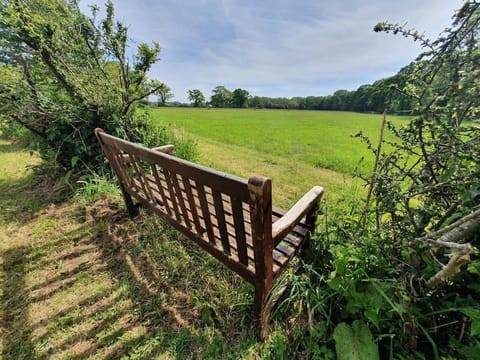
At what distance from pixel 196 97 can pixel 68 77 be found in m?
61.0

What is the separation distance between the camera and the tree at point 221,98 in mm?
64188

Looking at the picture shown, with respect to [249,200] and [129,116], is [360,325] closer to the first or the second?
[249,200]

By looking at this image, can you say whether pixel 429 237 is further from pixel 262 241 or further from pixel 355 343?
pixel 262 241

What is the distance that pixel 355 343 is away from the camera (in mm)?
1160

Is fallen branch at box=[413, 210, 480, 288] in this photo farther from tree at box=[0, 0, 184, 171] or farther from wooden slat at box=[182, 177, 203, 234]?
tree at box=[0, 0, 184, 171]

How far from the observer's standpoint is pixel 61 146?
11.1ft

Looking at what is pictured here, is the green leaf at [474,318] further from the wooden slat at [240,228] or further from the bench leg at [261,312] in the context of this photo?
the wooden slat at [240,228]

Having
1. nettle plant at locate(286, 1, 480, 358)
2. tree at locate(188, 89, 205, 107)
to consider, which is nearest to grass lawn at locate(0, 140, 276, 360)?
nettle plant at locate(286, 1, 480, 358)

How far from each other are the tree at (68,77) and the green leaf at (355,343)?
3.91m

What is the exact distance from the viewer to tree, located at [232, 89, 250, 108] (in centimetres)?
6325

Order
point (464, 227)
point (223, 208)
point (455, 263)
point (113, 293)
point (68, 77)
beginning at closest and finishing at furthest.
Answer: point (455, 263), point (464, 227), point (223, 208), point (113, 293), point (68, 77)

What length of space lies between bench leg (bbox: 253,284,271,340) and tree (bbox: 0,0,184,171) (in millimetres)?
3438

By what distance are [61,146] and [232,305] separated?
3787mm

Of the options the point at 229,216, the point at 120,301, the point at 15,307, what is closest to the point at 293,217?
the point at 229,216
